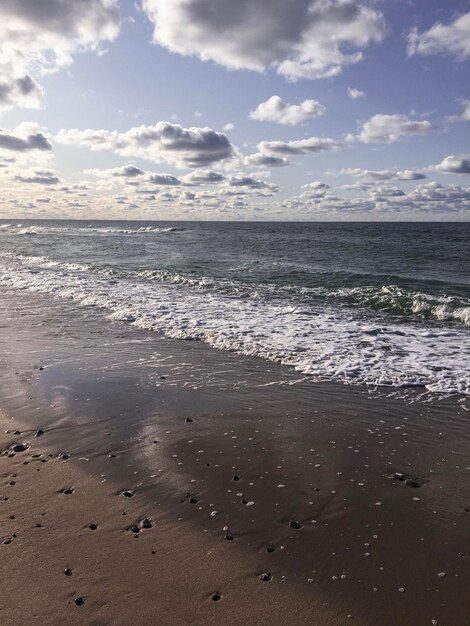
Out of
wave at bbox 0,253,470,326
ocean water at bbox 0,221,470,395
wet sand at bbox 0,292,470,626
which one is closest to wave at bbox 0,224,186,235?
ocean water at bbox 0,221,470,395

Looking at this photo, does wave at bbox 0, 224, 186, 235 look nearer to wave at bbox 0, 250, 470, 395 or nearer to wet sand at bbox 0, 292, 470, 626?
wave at bbox 0, 250, 470, 395

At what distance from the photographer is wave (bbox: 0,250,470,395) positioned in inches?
297

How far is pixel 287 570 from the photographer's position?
10.2 ft

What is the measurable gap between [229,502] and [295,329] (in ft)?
22.2

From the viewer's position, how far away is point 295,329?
407 inches

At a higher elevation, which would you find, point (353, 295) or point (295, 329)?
point (353, 295)

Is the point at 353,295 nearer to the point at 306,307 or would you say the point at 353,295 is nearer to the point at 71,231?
the point at 306,307

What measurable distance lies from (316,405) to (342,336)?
403 centimetres

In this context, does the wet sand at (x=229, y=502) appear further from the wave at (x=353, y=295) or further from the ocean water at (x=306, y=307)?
the wave at (x=353, y=295)

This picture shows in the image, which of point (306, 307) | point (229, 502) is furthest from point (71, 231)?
point (229, 502)

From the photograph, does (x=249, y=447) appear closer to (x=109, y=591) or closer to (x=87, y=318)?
(x=109, y=591)

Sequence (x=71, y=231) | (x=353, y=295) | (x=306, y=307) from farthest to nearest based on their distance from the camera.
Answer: (x=71, y=231) < (x=353, y=295) < (x=306, y=307)

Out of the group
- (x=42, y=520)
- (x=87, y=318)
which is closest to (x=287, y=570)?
(x=42, y=520)

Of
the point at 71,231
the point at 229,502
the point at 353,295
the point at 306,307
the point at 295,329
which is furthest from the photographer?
the point at 71,231
